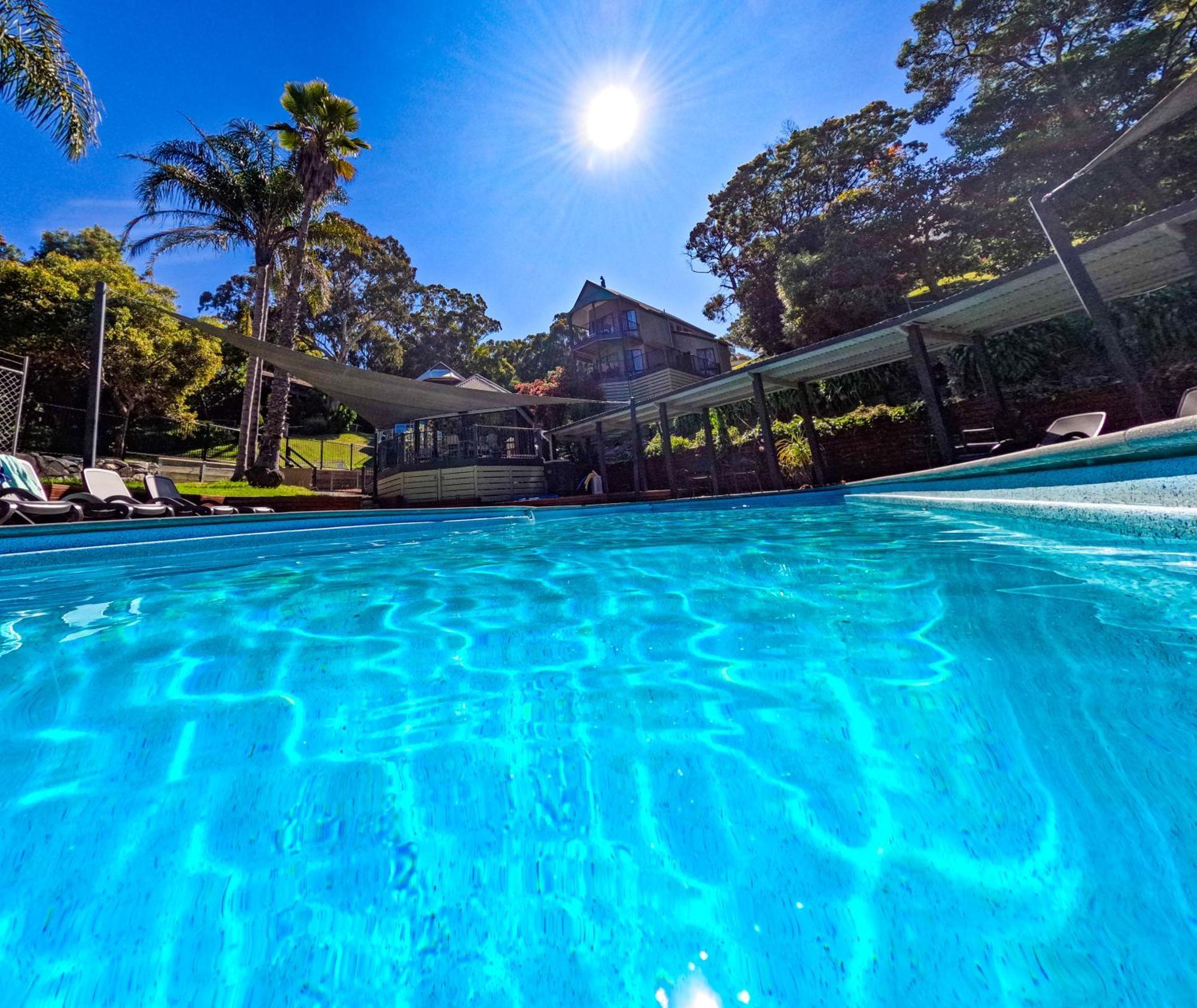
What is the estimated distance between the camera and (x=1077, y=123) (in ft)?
49.7

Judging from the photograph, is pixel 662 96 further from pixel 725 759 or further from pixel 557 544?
pixel 725 759

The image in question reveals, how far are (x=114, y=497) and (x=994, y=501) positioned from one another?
34.0ft

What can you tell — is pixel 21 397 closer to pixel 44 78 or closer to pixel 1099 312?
pixel 44 78

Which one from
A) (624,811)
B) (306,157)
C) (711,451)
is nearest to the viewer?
(624,811)

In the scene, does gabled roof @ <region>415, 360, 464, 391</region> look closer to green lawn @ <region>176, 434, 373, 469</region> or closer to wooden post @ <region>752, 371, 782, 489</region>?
green lawn @ <region>176, 434, 373, 469</region>

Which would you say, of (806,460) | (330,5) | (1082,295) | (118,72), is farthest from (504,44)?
(1082,295)

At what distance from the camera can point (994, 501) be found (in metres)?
4.75

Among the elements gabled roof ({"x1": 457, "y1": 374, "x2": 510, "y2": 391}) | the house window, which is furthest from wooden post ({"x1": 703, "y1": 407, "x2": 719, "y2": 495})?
the house window

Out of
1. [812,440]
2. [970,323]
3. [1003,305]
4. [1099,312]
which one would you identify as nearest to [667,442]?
[812,440]

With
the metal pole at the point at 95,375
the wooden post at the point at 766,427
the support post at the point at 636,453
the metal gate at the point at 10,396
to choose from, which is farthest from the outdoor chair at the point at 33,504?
the wooden post at the point at 766,427

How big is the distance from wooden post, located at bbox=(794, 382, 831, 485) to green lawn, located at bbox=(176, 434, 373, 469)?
65.8ft

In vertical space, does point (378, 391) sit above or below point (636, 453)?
above

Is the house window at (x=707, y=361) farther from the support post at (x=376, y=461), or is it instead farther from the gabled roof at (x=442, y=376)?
the support post at (x=376, y=461)

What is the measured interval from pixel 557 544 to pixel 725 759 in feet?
13.6
